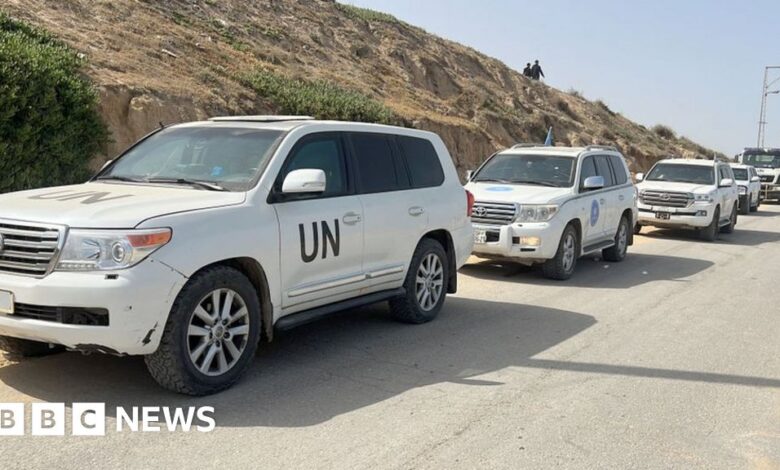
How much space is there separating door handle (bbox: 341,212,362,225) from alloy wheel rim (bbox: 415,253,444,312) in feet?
3.96

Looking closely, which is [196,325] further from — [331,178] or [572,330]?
[572,330]

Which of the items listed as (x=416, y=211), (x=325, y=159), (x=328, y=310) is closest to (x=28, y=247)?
(x=328, y=310)

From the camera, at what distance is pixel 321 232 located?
6.02 meters

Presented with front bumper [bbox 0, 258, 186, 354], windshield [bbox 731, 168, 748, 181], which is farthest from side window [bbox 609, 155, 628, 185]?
windshield [bbox 731, 168, 748, 181]

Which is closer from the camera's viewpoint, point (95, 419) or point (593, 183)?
point (95, 419)

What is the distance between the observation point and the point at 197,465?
4180mm

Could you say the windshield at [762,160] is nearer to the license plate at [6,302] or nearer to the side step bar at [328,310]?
the side step bar at [328,310]

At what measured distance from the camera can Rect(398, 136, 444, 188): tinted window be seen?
7.51 metres

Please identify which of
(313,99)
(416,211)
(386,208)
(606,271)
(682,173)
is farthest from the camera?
(313,99)

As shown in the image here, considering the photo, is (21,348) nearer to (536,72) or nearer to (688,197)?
(688,197)

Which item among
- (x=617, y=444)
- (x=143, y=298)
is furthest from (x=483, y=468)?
(x=143, y=298)

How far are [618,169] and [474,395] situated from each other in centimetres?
852

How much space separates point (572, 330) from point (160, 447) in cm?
458

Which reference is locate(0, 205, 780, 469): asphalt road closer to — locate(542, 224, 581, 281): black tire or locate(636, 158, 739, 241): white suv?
locate(542, 224, 581, 281): black tire
